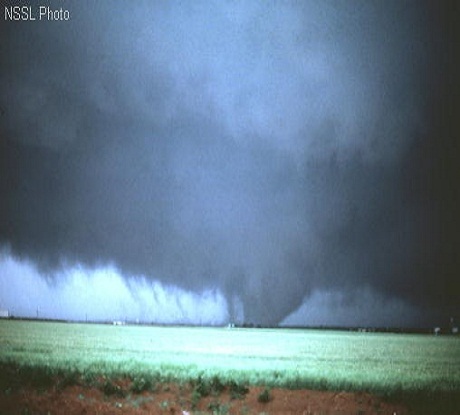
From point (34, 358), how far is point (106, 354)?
4.04 metres

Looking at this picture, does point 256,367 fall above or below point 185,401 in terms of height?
below

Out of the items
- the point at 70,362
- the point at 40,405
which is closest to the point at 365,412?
the point at 40,405

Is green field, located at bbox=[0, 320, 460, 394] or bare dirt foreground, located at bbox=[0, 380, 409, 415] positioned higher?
bare dirt foreground, located at bbox=[0, 380, 409, 415]

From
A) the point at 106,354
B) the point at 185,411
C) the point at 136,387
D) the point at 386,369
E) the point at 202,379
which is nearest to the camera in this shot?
the point at 185,411

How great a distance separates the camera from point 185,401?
14570 mm

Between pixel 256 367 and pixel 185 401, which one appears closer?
pixel 185 401

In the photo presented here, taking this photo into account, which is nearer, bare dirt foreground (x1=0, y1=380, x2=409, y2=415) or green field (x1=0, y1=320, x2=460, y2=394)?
bare dirt foreground (x1=0, y1=380, x2=409, y2=415)

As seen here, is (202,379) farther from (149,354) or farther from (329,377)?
(149,354)

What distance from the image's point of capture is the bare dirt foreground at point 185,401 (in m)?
13.4

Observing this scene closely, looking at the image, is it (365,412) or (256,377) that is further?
(256,377)

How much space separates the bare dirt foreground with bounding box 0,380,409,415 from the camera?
1341 centimetres

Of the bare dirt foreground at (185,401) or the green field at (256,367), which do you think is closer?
the bare dirt foreground at (185,401)

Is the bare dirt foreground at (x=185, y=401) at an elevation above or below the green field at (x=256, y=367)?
above

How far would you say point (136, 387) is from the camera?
15.0m
